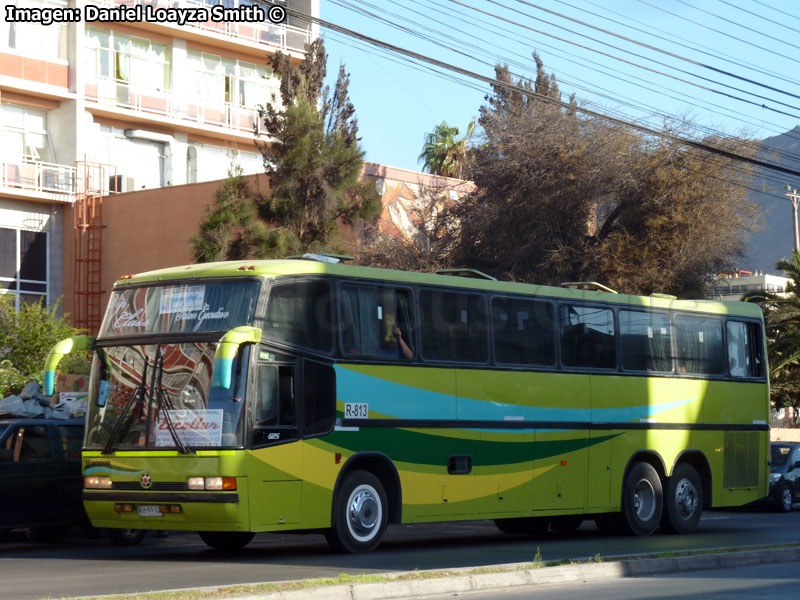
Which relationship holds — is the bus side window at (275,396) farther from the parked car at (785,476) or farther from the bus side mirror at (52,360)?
the parked car at (785,476)

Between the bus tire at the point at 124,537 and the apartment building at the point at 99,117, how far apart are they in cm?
2025

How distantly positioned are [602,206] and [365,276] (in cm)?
1857

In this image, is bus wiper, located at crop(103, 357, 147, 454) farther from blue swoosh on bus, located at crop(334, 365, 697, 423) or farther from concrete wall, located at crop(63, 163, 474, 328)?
concrete wall, located at crop(63, 163, 474, 328)

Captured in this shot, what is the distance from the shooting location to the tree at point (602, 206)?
1222 inches

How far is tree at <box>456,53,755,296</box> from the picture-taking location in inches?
1222

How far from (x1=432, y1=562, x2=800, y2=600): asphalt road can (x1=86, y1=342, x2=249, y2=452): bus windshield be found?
3665 millimetres

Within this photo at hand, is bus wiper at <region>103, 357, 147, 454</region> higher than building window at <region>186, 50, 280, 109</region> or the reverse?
the reverse

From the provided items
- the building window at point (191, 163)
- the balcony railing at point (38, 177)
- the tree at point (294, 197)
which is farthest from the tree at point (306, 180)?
the building window at point (191, 163)

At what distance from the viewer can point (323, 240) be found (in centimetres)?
2498

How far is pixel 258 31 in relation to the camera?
47375 mm

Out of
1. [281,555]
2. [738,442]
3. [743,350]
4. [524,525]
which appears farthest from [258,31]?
[281,555]

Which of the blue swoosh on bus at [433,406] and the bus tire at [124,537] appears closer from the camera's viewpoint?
the blue swoosh on bus at [433,406]

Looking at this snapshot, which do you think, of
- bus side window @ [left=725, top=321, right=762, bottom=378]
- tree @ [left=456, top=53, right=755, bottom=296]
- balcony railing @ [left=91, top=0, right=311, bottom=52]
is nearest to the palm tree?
balcony railing @ [left=91, top=0, right=311, bottom=52]

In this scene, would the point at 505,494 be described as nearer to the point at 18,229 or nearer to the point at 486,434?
the point at 486,434
